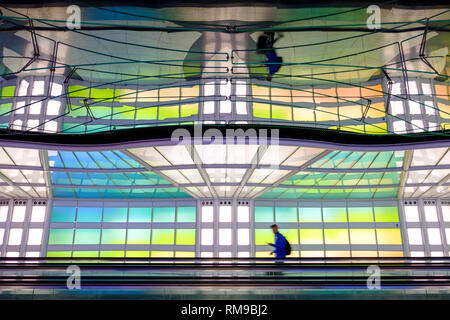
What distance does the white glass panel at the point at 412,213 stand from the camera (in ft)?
83.9

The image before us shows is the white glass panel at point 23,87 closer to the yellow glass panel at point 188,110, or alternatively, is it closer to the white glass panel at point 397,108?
the yellow glass panel at point 188,110

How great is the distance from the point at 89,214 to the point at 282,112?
17.2m

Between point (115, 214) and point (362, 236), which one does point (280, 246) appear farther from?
point (115, 214)

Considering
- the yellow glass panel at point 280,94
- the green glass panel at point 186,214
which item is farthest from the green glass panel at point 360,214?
the green glass panel at point 186,214

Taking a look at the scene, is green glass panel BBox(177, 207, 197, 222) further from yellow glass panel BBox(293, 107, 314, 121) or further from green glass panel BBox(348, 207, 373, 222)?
green glass panel BBox(348, 207, 373, 222)

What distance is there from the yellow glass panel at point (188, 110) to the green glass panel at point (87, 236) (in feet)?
36.6

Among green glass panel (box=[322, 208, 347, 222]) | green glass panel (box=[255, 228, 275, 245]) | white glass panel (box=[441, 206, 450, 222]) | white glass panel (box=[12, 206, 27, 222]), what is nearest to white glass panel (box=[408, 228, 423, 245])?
white glass panel (box=[441, 206, 450, 222])

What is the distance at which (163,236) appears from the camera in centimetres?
2552

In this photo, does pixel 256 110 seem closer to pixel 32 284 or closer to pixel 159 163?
pixel 159 163

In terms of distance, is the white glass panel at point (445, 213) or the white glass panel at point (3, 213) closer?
the white glass panel at point (3, 213)

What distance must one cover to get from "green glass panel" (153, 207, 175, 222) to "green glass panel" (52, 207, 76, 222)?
20.4 ft

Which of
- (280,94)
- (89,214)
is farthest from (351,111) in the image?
(89,214)

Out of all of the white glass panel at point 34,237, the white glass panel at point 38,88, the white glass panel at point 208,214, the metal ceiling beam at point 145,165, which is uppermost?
the white glass panel at point 38,88
